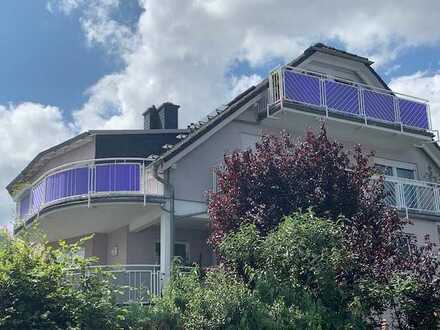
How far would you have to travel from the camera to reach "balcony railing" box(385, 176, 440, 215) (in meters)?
20.7

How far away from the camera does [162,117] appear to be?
24.2 metres

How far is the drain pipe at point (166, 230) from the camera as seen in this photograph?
17266mm

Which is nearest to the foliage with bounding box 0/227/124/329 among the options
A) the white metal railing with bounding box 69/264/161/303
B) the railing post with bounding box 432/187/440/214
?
the white metal railing with bounding box 69/264/161/303

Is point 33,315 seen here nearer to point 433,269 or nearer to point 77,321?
point 77,321

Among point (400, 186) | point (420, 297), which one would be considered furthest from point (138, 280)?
point (400, 186)

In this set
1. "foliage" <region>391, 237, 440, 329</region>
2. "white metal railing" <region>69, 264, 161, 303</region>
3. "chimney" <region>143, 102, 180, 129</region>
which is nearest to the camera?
"foliage" <region>391, 237, 440, 329</region>

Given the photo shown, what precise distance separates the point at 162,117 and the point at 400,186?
8.87 metres

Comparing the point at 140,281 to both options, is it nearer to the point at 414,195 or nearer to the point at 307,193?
the point at 307,193

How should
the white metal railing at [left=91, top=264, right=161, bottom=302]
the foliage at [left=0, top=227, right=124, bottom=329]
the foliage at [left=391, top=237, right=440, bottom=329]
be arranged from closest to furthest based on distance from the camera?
1. the foliage at [left=0, top=227, right=124, bottom=329]
2. the foliage at [left=391, top=237, right=440, bottom=329]
3. the white metal railing at [left=91, top=264, right=161, bottom=302]

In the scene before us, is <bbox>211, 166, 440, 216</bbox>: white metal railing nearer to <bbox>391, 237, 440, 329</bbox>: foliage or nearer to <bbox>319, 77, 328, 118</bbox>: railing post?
<bbox>319, 77, 328, 118</bbox>: railing post

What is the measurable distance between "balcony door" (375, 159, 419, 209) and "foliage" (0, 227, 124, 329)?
10169 mm

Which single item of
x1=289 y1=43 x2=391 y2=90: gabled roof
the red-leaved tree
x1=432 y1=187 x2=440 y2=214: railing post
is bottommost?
the red-leaved tree

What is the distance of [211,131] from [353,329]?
837 cm

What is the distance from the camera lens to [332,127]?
21141 mm
